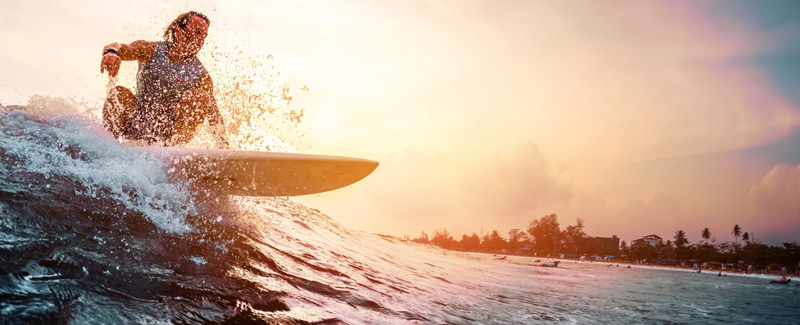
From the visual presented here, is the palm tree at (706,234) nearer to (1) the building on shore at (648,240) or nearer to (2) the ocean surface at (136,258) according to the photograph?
(1) the building on shore at (648,240)

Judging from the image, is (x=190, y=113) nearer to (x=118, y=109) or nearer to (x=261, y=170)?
(x=118, y=109)

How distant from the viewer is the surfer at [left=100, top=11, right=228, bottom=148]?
4.24 metres

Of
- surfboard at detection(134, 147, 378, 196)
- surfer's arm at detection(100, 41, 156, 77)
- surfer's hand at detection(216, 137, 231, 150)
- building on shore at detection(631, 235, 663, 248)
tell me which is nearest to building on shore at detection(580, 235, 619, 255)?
building on shore at detection(631, 235, 663, 248)

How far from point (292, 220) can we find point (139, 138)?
474cm

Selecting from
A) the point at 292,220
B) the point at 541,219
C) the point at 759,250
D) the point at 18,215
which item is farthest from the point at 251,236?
the point at 541,219

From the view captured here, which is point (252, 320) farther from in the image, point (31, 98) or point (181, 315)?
point (31, 98)

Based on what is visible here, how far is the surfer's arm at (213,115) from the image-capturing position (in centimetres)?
462

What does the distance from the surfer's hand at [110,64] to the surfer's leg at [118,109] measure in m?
0.18

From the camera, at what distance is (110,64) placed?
398 centimetres

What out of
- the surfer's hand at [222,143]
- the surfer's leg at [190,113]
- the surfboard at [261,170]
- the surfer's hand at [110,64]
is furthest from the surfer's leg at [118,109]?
the surfer's hand at [222,143]

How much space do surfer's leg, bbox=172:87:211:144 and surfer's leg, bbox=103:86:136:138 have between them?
0.43 m

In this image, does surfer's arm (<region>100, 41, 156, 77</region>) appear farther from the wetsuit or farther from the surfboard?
the surfboard

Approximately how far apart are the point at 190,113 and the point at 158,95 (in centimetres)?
35

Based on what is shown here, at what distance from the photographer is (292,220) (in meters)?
8.84
